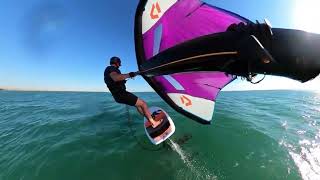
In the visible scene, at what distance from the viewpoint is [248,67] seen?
2.22m

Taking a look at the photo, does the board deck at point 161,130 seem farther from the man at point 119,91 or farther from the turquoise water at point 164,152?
the turquoise water at point 164,152

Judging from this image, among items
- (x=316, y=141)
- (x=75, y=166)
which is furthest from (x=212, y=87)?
(x=316, y=141)

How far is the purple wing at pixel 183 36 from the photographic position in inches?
141

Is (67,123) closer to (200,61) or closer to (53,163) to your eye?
(53,163)

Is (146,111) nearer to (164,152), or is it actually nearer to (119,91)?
(119,91)

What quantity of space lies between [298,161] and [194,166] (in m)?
3.56

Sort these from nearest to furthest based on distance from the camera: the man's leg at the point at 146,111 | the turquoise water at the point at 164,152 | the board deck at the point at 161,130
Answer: the turquoise water at the point at 164,152, the board deck at the point at 161,130, the man's leg at the point at 146,111

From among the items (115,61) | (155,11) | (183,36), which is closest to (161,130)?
(115,61)

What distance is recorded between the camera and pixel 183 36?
153 inches

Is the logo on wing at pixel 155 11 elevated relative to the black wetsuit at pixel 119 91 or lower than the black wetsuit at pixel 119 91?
elevated

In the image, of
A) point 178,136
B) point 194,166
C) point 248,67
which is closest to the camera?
point 248,67

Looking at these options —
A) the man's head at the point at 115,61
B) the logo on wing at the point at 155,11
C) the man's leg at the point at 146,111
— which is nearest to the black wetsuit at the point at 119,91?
the man's leg at the point at 146,111

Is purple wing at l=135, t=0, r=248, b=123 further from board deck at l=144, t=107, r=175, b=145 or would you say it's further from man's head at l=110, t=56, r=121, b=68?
man's head at l=110, t=56, r=121, b=68

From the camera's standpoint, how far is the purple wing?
3588 millimetres
